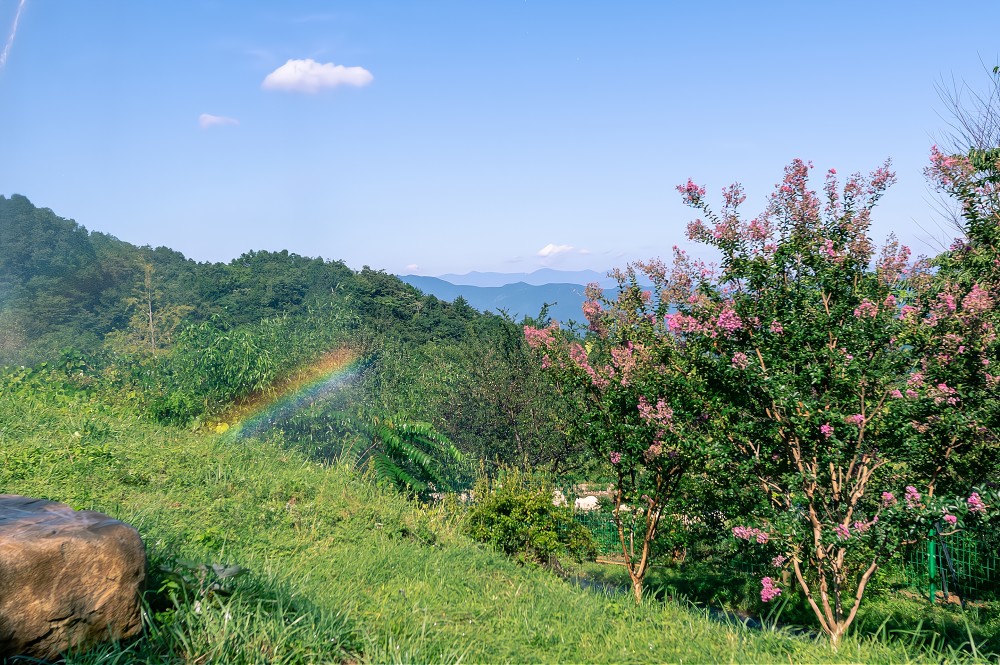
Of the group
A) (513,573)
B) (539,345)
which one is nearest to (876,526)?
(513,573)

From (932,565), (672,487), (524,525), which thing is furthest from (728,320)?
(932,565)

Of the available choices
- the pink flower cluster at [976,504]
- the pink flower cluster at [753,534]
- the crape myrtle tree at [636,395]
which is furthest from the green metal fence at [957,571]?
the pink flower cluster at [976,504]

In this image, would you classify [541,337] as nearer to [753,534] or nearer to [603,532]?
[753,534]

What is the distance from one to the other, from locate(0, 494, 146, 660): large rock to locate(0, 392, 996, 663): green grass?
164 mm

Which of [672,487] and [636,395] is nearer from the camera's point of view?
[636,395]

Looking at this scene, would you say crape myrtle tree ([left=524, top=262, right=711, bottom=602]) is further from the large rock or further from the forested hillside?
the forested hillside

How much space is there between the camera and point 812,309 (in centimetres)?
652

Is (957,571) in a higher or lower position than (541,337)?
lower

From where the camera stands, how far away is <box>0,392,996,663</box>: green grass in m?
4.25

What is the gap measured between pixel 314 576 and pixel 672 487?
4.84m

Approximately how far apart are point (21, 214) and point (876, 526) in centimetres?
6250

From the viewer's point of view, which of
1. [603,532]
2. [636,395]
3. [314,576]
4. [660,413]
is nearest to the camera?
[314,576]

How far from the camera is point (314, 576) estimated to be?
6.50 meters

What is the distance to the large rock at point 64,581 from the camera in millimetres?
3352
